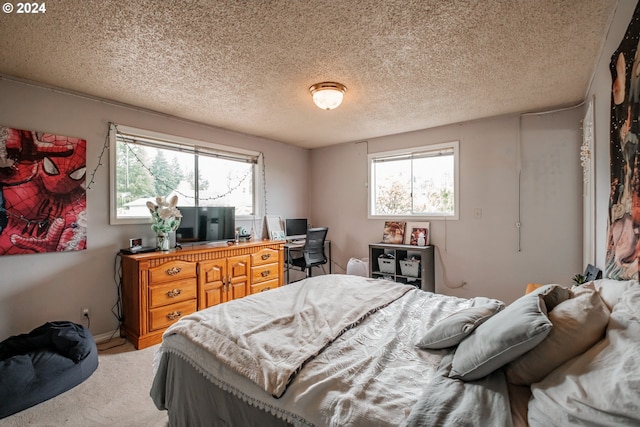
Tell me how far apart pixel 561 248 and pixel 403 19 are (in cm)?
305

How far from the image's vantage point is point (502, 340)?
39.7 inches

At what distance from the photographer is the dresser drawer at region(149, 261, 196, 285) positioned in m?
2.78

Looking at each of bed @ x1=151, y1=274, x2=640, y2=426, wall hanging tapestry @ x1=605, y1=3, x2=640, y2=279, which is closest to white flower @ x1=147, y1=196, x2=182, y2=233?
bed @ x1=151, y1=274, x2=640, y2=426

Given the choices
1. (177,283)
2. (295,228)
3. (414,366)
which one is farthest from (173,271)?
(414,366)

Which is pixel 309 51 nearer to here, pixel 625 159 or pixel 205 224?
pixel 625 159

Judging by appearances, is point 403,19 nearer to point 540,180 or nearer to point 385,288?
point 385,288

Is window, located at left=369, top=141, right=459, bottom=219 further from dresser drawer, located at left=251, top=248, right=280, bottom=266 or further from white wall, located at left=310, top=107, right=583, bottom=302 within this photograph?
dresser drawer, located at left=251, top=248, right=280, bottom=266

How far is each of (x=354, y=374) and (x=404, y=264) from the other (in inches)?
119

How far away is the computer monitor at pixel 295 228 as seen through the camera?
466 cm

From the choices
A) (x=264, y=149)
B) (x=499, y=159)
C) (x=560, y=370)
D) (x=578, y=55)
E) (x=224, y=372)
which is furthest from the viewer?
(x=264, y=149)

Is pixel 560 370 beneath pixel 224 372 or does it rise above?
above

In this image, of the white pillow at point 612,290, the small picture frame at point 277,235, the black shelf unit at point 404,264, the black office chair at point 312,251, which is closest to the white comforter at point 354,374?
the white pillow at point 612,290

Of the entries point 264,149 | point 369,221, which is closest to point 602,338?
point 369,221

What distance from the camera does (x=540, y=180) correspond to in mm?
3271
